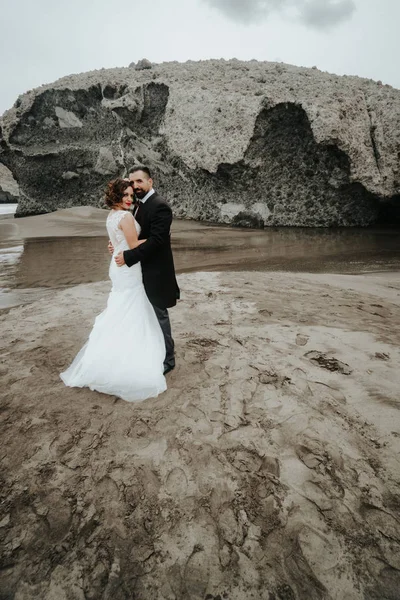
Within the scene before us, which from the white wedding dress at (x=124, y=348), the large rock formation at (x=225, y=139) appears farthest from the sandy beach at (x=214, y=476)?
the large rock formation at (x=225, y=139)

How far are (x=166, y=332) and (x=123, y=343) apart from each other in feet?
1.37

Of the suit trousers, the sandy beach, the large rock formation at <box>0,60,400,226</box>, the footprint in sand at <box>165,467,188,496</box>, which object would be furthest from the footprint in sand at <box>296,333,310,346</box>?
the large rock formation at <box>0,60,400,226</box>

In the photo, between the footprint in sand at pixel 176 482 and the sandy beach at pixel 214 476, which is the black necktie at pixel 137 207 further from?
the footprint in sand at pixel 176 482

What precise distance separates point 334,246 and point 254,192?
4.99m

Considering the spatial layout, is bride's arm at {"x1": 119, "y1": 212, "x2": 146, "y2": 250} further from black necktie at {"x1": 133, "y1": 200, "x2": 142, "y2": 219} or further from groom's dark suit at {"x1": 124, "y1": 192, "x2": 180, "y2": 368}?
black necktie at {"x1": 133, "y1": 200, "x2": 142, "y2": 219}

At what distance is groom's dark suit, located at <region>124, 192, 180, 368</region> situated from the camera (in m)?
2.56

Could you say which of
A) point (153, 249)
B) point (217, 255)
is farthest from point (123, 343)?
point (217, 255)

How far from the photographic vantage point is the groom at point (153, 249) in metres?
2.56

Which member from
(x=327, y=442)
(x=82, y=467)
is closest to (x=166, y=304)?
(x=82, y=467)

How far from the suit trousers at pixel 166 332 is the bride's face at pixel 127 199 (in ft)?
3.02

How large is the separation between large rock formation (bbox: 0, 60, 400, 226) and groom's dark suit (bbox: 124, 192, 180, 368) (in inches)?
413

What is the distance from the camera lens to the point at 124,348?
9.07 ft

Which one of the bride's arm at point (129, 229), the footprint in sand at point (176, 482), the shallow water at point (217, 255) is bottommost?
the footprint in sand at point (176, 482)

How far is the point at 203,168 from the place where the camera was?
495 inches
